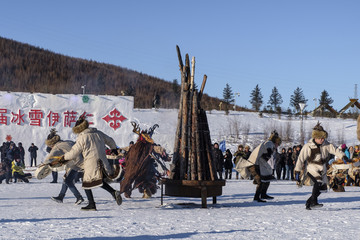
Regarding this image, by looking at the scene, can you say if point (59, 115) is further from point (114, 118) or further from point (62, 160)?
point (62, 160)

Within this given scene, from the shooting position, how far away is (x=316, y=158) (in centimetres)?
941

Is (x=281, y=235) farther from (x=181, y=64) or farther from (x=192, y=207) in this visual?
(x=181, y=64)

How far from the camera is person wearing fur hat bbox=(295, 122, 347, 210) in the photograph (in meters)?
9.21

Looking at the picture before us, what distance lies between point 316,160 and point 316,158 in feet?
0.12

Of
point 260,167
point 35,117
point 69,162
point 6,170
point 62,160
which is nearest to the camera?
point 62,160

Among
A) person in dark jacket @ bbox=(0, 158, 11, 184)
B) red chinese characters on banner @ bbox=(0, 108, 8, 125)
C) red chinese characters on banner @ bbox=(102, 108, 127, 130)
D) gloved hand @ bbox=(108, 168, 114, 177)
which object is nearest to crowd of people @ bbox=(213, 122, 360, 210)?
gloved hand @ bbox=(108, 168, 114, 177)

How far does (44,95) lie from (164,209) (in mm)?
20314

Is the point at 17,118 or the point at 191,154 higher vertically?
the point at 17,118

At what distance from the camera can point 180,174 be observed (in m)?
9.64

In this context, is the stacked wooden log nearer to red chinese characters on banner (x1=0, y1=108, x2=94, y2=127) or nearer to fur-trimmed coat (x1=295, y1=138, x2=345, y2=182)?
fur-trimmed coat (x1=295, y1=138, x2=345, y2=182)

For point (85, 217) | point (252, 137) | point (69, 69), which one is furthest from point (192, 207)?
point (69, 69)

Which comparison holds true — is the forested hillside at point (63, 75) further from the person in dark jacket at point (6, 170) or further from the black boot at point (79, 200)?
the black boot at point (79, 200)

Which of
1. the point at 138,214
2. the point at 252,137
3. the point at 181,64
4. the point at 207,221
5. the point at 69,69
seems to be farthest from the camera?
the point at 69,69

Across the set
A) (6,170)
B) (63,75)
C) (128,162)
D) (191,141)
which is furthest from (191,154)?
(63,75)
